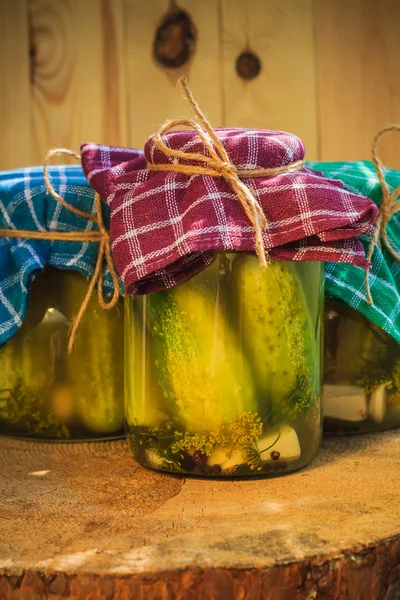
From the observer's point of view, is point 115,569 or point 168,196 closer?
point 115,569

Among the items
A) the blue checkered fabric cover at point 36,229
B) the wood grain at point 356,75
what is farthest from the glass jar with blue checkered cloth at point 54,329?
the wood grain at point 356,75

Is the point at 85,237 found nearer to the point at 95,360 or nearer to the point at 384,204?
the point at 95,360

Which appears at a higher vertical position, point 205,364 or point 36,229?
point 36,229

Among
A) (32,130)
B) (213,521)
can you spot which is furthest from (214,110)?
(213,521)

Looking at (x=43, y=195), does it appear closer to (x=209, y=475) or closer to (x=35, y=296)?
(x=35, y=296)

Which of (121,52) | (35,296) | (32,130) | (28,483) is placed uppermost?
(121,52)

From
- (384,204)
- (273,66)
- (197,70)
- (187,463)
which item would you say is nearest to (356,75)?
(273,66)

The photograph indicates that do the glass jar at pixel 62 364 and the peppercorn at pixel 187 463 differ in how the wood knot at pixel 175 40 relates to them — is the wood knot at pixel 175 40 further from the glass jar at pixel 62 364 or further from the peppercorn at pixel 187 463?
the peppercorn at pixel 187 463
